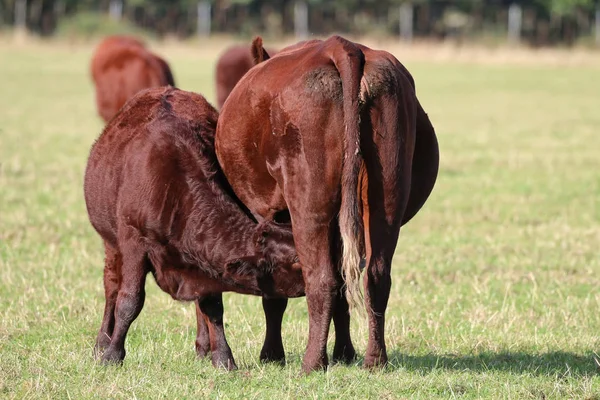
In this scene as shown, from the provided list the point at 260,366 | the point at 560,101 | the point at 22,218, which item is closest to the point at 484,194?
the point at 22,218

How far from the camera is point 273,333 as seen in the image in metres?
5.70

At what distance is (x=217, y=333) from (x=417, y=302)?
241 centimetres

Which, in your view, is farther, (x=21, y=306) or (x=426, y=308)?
(x=426, y=308)

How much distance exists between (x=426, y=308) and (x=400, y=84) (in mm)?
2696

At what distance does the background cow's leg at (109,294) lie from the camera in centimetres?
583

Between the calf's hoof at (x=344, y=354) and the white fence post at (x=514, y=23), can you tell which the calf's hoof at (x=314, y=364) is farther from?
the white fence post at (x=514, y=23)

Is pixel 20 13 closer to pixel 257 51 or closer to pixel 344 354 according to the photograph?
pixel 257 51

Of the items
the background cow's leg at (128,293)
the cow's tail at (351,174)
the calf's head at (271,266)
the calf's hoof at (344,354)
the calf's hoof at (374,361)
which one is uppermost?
the cow's tail at (351,174)

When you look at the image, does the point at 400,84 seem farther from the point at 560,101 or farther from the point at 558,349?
the point at 560,101

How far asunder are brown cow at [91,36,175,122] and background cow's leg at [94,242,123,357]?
8927 mm

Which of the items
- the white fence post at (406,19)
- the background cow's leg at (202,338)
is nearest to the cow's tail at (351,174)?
the background cow's leg at (202,338)

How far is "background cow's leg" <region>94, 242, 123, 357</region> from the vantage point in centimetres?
583

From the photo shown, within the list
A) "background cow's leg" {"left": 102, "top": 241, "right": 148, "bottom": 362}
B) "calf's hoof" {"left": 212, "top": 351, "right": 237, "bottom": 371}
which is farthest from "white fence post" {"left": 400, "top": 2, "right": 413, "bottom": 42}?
"background cow's leg" {"left": 102, "top": 241, "right": 148, "bottom": 362}

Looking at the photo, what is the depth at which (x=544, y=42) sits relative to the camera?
5128cm
